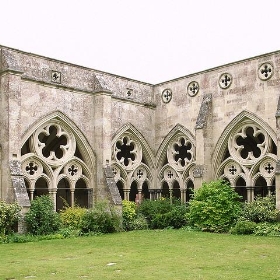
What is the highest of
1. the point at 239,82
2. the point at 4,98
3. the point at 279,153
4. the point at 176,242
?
the point at 239,82

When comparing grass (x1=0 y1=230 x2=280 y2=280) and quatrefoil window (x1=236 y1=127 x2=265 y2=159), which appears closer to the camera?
grass (x1=0 y1=230 x2=280 y2=280)

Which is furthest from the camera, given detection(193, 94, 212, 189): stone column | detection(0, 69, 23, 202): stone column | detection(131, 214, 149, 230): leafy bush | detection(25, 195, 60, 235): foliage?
detection(193, 94, 212, 189): stone column

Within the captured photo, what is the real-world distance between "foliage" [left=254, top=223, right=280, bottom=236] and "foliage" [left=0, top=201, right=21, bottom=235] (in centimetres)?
882

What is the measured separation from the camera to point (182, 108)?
73.6 ft

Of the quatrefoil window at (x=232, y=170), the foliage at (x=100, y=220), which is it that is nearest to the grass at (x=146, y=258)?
the foliage at (x=100, y=220)

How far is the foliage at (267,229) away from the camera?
1575 cm

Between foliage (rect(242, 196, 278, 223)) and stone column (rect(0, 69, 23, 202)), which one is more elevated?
stone column (rect(0, 69, 23, 202))

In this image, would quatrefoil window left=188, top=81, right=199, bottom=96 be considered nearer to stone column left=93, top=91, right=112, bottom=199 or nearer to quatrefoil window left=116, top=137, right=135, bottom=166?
quatrefoil window left=116, top=137, right=135, bottom=166

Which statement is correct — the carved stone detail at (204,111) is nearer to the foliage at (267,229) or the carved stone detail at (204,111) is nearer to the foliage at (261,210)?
the foliage at (261,210)

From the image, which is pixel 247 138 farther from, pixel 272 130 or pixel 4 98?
pixel 4 98

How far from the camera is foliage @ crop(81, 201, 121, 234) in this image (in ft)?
57.1

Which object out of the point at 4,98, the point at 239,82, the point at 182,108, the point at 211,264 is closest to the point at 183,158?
the point at 182,108

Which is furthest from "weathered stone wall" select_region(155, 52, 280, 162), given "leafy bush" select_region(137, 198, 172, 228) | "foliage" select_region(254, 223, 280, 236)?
"foliage" select_region(254, 223, 280, 236)

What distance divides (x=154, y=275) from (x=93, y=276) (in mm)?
1274
